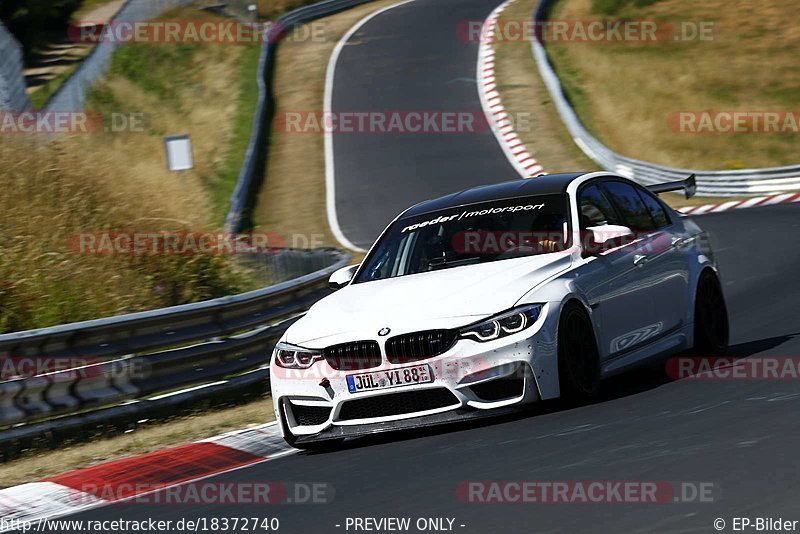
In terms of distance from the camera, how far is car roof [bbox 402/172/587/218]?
28.4ft

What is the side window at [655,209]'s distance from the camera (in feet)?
30.9

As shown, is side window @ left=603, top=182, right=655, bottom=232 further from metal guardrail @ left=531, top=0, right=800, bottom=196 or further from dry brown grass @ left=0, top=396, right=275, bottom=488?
metal guardrail @ left=531, top=0, right=800, bottom=196

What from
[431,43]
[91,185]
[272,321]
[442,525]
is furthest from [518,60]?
[442,525]

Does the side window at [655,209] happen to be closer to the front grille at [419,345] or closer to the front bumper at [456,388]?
the front bumper at [456,388]

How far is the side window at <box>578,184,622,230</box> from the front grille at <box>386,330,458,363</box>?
1.57m

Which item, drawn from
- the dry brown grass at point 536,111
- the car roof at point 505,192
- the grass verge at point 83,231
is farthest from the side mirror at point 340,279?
the dry brown grass at point 536,111

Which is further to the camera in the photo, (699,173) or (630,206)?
(699,173)

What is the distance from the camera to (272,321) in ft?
37.2

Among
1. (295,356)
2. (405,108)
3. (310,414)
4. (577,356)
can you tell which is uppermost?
(405,108)

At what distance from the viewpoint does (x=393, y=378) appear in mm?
7355

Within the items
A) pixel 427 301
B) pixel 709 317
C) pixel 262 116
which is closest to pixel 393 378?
pixel 427 301

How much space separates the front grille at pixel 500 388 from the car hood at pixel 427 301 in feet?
1.20

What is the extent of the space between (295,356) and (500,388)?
4.06 feet

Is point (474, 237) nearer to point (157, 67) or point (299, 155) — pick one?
point (299, 155)
